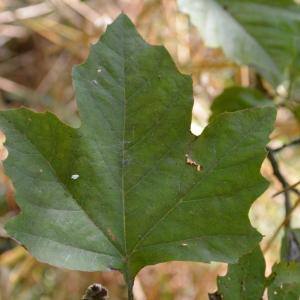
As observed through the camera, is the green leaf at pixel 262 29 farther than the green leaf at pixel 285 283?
Yes

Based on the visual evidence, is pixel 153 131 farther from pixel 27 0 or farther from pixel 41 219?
pixel 27 0

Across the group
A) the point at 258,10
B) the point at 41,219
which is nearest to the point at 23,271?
the point at 258,10

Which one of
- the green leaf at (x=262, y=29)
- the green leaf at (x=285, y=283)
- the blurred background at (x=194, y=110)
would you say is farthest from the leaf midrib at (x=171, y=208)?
the blurred background at (x=194, y=110)

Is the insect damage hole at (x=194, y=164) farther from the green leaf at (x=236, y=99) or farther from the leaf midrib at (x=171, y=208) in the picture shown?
the green leaf at (x=236, y=99)

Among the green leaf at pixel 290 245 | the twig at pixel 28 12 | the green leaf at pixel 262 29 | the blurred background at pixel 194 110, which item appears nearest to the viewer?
the green leaf at pixel 290 245

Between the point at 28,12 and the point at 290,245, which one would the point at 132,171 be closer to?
the point at 290,245

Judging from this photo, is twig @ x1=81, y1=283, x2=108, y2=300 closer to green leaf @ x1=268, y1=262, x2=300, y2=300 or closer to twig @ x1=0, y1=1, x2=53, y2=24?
green leaf @ x1=268, y1=262, x2=300, y2=300
